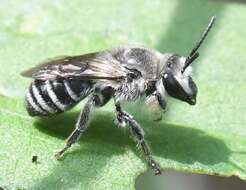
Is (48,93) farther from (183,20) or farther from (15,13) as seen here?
(183,20)

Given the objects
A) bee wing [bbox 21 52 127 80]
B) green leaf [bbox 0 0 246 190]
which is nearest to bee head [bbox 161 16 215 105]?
bee wing [bbox 21 52 127 80]

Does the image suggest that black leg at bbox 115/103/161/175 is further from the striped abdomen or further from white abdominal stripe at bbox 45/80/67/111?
white abdominal stripe at bbox 45/80/67/111

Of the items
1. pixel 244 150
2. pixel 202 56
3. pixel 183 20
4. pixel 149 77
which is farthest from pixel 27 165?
pixel 183 20

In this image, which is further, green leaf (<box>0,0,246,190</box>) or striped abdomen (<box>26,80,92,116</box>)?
striped abdomen (<box>26,80,92,116</box>)

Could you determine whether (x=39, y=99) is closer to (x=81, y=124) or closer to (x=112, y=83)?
(x=81, y=124)

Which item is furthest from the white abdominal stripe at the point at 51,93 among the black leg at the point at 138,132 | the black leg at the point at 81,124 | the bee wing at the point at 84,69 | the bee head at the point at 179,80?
the bee head at the point at 179,80

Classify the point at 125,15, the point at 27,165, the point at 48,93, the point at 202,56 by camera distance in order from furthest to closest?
1. the point at 125,15
2. the point at 202,56
3. the point at 48,93
4. the point at 27,165

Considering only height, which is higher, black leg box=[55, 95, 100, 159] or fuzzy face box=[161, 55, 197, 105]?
fuzzy face box=[161, 55, 197, 105]
